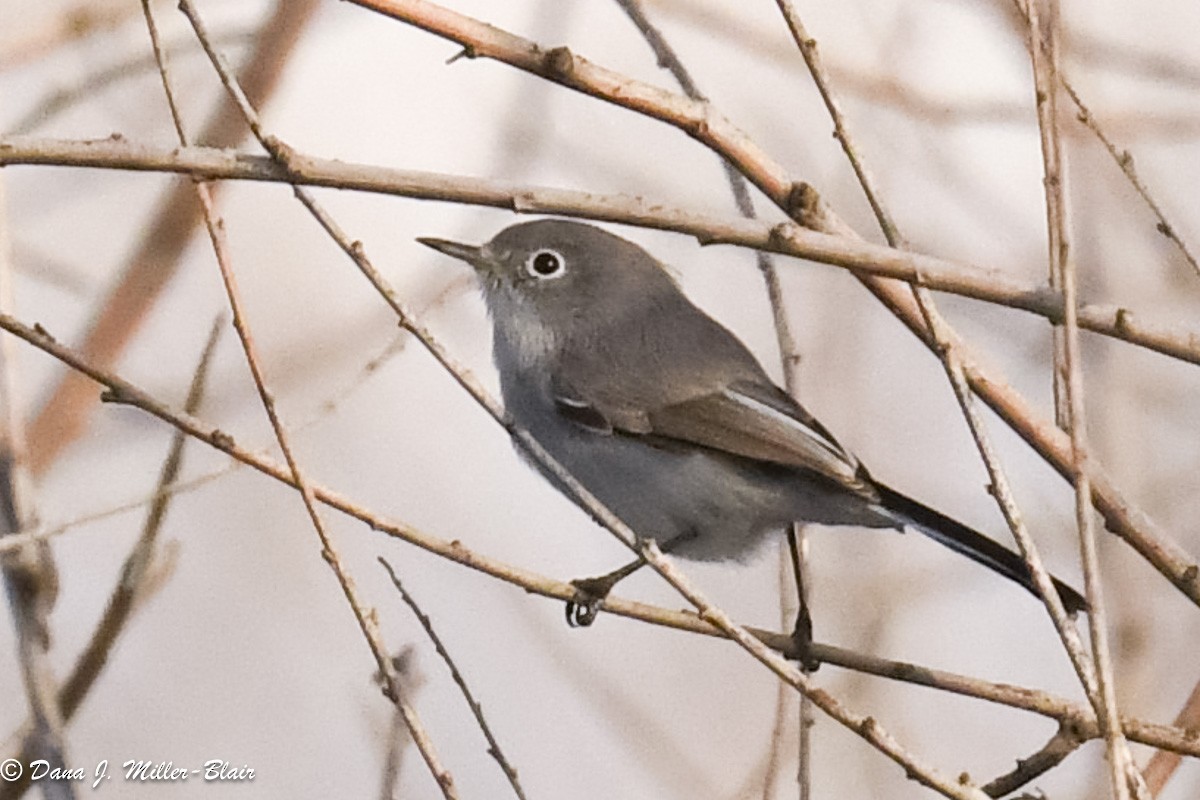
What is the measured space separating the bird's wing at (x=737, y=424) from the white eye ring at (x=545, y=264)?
0.17 metres

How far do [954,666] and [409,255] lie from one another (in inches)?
33.5

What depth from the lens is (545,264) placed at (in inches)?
57.2

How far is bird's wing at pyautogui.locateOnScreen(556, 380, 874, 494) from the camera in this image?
4.05ft

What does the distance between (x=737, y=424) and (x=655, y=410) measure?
0.30 ft

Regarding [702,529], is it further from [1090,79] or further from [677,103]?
[1090,79]

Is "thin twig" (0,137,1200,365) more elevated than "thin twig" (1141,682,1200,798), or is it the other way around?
"thin twig" (0,137,1200,365)

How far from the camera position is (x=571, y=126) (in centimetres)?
159

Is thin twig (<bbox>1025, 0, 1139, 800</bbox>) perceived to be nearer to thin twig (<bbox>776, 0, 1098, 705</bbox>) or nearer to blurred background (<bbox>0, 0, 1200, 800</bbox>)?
thin twig (<bbox>776, 0, 1098, 705</bbox>)

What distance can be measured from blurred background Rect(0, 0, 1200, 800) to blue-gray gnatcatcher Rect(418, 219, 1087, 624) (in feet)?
0.37

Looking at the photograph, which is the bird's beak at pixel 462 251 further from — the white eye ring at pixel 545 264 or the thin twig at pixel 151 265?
the thin twig at pixel 151 265

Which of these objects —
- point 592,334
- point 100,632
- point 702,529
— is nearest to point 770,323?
point 592,334

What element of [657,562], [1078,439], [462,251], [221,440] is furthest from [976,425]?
[462,251]

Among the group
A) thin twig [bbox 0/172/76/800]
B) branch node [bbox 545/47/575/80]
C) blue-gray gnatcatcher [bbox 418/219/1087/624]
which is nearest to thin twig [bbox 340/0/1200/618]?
branch node [bbox 545/47/575/80]

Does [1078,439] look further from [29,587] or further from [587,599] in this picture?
[29,587]
